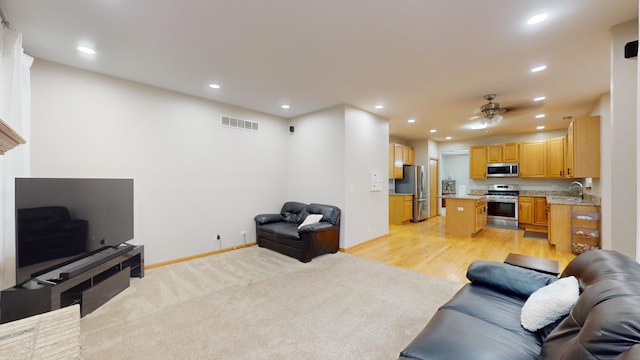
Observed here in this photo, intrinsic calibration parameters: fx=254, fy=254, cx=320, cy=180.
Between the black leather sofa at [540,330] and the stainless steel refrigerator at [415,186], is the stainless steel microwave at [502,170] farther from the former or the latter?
the black leather sofa at [540,330]

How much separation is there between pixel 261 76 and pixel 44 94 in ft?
8.66

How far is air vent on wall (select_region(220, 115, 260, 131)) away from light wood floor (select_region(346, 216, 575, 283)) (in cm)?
313

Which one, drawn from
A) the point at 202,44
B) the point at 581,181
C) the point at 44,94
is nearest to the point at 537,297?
the point at 202,44

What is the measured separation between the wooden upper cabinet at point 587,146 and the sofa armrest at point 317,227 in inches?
170

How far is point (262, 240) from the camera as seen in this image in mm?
4984

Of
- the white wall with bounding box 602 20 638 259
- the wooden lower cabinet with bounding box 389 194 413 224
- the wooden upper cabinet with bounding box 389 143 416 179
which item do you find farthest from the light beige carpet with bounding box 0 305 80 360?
the wooden lower cabinet with bounding box 389 194 413 224

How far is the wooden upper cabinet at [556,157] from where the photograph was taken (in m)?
6.57

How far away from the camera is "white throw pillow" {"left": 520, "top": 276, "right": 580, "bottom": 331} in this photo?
1421mm

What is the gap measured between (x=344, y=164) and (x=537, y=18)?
3.11 metres

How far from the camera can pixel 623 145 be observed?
95.7 inches

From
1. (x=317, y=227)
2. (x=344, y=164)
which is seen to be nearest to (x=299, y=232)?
(x=317, y=227)

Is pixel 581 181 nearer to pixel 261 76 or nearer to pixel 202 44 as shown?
pixel 261 76

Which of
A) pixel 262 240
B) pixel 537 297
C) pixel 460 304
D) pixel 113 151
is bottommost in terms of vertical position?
pixel 262 240

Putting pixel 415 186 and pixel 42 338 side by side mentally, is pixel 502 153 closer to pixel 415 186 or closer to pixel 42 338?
pixel 415 186
